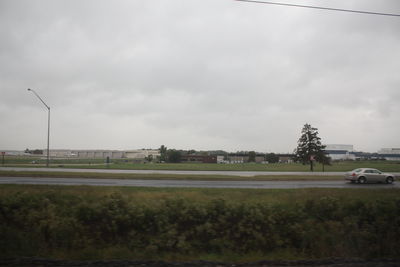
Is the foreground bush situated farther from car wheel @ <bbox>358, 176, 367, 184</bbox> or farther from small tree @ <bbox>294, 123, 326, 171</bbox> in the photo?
small tree @ <bbox>294, 123, 326, 171</bbox>

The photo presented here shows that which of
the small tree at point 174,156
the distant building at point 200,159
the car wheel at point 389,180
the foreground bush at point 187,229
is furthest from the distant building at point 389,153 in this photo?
the foreground bush at point 187,229

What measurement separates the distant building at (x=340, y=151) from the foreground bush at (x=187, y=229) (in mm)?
144772

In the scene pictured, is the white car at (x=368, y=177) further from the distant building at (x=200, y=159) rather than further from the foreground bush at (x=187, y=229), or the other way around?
the distant building at (x=200, y=159)

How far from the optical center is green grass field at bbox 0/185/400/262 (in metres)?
6.17

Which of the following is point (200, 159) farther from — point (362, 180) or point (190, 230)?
point (190, 230)

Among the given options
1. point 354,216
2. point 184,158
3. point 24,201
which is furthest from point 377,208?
point 184,158

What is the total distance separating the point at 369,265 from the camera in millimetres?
5477

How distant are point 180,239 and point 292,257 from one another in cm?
276

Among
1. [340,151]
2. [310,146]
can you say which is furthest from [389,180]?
[340,151]

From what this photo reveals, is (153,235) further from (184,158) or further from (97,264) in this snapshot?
(184,158)

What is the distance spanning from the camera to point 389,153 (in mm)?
143500

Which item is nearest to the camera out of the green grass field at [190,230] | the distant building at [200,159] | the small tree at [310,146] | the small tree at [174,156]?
the green grass field at [190,230]

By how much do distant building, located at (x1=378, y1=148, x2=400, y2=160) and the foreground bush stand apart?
526ft

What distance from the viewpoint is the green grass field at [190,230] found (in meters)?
6.17
